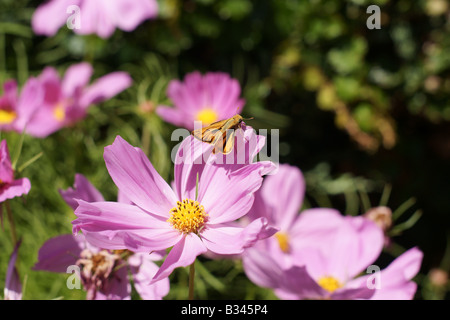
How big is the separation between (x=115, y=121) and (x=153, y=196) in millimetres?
595

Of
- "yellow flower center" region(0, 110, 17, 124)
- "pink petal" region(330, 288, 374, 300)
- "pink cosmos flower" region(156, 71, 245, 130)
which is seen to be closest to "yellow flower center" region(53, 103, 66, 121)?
"yellow flower center" region(0, 110, 17, 124)

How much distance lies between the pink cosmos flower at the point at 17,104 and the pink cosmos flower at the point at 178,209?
365 mm

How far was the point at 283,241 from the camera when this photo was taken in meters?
0.92

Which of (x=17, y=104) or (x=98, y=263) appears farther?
(x=17, y=104)

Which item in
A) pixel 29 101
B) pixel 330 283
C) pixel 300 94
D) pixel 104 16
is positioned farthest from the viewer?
pixel 300 94

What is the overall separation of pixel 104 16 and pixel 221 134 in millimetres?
569

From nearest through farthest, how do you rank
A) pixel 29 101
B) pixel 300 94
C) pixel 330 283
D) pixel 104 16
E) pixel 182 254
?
pixel 182 254
pixel 330 283
pixel 29 101
pixel 104 16
pixel 300 94

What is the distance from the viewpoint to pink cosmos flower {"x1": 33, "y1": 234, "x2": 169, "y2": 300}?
571 mm

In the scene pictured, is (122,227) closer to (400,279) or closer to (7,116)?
(400,279)

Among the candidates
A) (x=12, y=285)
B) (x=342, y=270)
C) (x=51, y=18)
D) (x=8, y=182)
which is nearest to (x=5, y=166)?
(x=8, y=182)

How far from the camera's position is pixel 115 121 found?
1.14m

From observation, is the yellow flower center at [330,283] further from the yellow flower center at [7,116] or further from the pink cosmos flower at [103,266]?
the yellow flower center at [7,116]

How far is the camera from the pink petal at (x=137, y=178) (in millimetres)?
530
